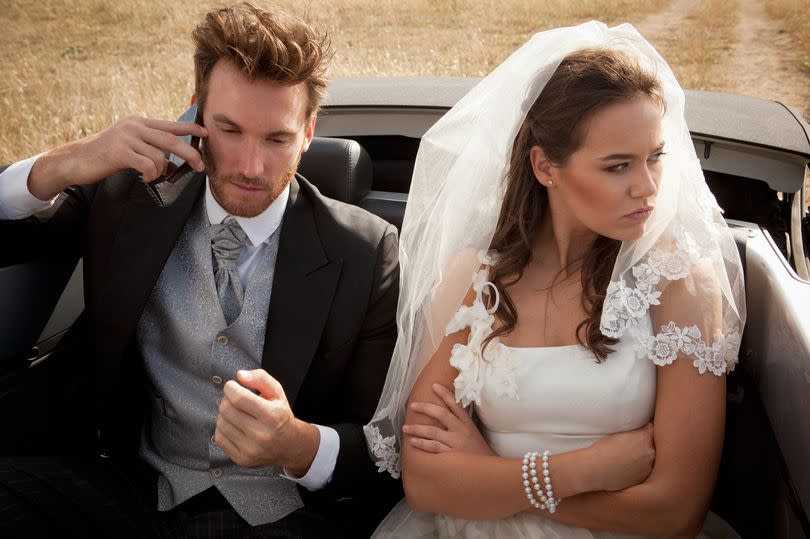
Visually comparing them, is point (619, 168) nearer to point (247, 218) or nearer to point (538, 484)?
point (538, 484)

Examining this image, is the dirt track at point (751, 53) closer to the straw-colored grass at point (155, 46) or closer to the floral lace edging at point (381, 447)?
the straw-colored grass at point (155, 46)

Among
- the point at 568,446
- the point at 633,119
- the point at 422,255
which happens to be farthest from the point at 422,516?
the point at 633,119

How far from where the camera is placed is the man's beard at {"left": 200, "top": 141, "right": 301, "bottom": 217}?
6.52 feet

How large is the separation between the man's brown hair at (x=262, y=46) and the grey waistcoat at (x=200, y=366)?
443 mm

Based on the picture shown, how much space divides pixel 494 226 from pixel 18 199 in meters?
1.27

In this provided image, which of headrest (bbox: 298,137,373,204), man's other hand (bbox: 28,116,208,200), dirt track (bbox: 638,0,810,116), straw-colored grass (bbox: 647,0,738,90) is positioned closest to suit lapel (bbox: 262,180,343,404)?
man's other hand (bbox: 28,116,208,200)

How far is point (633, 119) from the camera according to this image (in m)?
1.73

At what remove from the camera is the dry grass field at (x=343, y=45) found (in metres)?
8.06

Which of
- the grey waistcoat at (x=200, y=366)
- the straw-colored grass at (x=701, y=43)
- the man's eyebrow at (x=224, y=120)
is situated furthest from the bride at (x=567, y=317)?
the straw-colored grass at (x=701, y=43)

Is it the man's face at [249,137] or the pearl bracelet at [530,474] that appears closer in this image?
the pearl bracelet at [530,474]

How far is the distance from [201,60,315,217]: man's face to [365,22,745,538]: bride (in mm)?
424

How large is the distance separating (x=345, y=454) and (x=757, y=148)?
1.73 meters

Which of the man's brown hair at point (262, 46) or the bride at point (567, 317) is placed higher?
the man's brown hair at point (262, 46)

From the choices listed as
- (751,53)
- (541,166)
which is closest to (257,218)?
(541,166)
